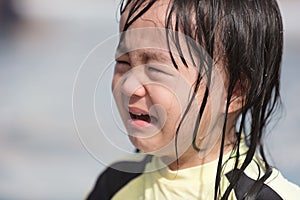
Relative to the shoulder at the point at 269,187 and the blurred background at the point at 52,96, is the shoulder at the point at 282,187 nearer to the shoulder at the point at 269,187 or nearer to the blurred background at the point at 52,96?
the shoulder at the point at 269,187

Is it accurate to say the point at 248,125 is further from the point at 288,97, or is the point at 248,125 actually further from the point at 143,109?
the point at 288,97

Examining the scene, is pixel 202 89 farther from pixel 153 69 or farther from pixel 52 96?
pixel 52 96

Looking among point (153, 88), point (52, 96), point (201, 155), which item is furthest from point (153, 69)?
point (52, 96)

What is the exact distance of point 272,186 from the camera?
2.75 ft

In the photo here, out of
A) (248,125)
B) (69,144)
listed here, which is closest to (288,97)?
(69,144)

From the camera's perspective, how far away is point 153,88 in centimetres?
81

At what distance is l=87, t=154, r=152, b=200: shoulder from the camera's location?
3.16 feet

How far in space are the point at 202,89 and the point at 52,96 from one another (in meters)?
1.49

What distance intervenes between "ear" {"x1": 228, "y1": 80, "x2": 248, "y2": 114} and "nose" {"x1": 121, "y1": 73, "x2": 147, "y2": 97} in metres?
0.11

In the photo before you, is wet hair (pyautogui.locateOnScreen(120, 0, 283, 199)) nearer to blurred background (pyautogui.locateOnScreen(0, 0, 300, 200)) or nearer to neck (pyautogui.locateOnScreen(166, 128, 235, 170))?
neck (pyautogui.locateOnScreen(166, 128, 235, 170))

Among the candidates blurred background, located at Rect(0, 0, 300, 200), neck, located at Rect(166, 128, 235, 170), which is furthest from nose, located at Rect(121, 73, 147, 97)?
blurred background, located at Rect(0, 0, 300, 200)

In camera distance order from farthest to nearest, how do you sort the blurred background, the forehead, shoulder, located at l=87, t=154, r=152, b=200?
the blurred background, shoulder, located at l=87, t=154, r=152, b=200, the forehead

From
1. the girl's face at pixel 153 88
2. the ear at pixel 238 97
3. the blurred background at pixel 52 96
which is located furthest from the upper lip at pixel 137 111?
the blurred background at pixel 52 96

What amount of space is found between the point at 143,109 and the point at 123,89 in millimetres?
32
